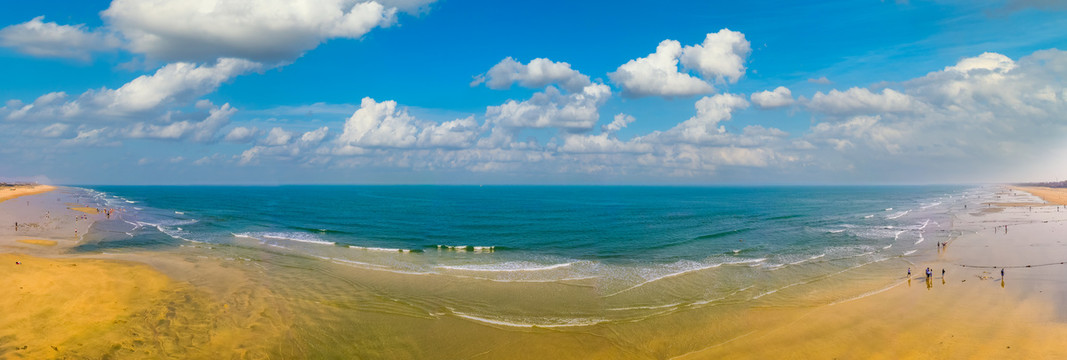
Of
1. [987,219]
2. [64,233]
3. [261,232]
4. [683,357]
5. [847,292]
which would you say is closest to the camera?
[683,357]

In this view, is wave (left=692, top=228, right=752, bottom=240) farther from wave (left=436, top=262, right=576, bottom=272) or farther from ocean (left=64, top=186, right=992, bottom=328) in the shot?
wave (left=436, top=262, right=576, bottom=272)

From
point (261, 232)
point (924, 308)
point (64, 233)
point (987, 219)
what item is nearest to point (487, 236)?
point (261, 232)

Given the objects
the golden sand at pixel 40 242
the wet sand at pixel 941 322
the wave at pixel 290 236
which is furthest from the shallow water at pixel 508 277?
the golden sand at pixel 40 242

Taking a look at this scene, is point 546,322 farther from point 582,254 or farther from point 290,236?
point 290,236

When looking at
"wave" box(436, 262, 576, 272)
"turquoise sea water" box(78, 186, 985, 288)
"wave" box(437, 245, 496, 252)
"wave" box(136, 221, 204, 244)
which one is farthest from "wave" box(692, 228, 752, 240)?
"wave" box(136, 221, 204, 244)

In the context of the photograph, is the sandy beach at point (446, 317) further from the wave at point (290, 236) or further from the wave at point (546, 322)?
the wave at point (290, 236)

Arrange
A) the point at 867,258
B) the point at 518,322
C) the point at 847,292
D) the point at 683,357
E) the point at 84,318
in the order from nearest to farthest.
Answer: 1. the point at 683,357
2. the point at 84,318
3. the point at 518,322
4. the point at 847,292
5. the point at 867,258

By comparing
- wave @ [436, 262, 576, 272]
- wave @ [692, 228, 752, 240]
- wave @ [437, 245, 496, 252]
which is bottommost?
wave @ [436, 262, 576, 272]

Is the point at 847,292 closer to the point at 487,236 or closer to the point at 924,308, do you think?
the point at 924,308
